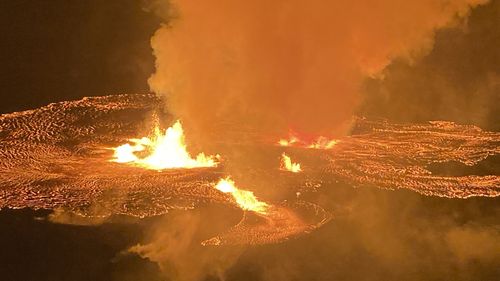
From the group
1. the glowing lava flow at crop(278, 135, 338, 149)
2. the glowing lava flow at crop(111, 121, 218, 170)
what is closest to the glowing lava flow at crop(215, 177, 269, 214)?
the glowing lava flow at crop(111, 121, 218, 170)

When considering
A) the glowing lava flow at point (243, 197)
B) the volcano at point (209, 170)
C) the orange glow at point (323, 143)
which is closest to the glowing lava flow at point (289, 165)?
the volcano at point (209, 170)

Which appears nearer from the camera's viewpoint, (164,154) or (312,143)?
(164,154)

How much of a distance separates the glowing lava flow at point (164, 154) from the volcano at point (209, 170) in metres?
0.32

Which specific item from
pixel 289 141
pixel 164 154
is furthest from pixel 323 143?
pixel 164 154

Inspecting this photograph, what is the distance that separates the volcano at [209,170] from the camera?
10945mm

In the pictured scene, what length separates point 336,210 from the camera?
37.1ft

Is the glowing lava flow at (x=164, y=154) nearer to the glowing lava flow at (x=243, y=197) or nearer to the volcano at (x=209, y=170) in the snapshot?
the volcano at (x=209, y=170)

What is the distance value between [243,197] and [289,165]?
8.67 feet

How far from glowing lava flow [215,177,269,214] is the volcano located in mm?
149

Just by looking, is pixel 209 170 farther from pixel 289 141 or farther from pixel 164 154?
pixel 289 141

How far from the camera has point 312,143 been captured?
15.9 m

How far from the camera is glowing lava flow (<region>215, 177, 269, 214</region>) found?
36.5 ft

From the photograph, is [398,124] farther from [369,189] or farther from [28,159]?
[28,159]

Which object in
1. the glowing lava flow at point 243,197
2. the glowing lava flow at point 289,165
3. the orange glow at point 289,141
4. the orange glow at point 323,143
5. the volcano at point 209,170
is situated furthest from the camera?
the orange glow at point 289,141
